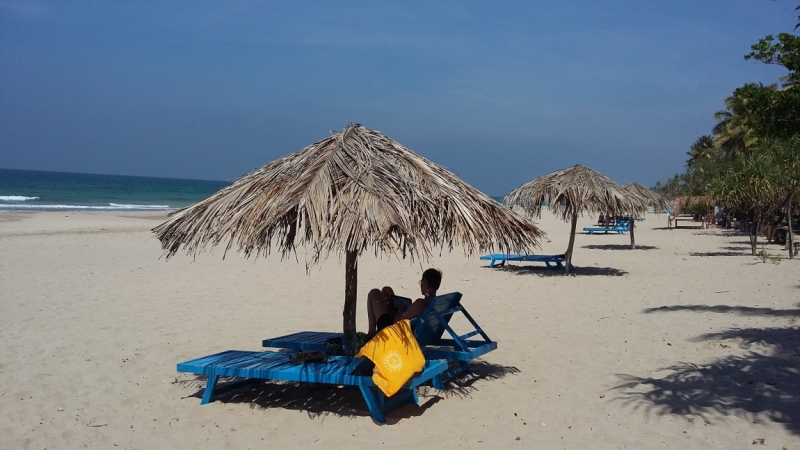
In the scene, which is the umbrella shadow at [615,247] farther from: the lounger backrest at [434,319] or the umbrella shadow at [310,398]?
the umbrella shadow at [310,398]

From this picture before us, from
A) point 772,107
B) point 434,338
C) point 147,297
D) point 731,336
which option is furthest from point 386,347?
point 147,297

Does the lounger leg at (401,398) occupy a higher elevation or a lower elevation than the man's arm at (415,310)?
lower

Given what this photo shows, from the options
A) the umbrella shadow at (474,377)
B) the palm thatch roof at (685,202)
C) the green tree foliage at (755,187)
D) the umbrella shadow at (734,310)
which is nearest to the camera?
the umbrella shadow at (474,377)

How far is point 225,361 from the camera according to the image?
5.04 meters

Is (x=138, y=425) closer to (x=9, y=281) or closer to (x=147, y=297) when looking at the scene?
(x=147, y=297)

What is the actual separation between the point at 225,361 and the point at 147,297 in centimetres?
544

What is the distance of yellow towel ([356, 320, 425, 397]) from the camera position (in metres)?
4.48

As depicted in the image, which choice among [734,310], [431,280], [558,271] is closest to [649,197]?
[558,271]

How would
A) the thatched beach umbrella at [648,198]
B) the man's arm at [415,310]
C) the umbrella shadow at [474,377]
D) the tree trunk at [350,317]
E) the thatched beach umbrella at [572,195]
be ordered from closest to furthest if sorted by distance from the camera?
the man's arm at [415,310] < the umbrella shadow at [474,377] < the tree trunk at [350,317] < the thatched beach umbrella at [572,195] < the thatched beach umbrella at [648,198]

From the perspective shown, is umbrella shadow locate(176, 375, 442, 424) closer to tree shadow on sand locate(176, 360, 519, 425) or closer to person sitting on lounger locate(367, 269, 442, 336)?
tree shadow on sand locate(176, 360, 519, 425)

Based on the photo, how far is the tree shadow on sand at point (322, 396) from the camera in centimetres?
479

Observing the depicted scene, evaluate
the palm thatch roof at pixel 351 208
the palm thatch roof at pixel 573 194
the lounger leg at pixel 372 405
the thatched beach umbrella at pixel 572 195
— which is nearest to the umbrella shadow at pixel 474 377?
the lounger leg at pixel 372 405

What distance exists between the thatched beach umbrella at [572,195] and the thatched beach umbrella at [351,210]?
310 inches

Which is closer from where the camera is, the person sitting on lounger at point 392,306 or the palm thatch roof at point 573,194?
the person sitting on lounger at point 392,306
